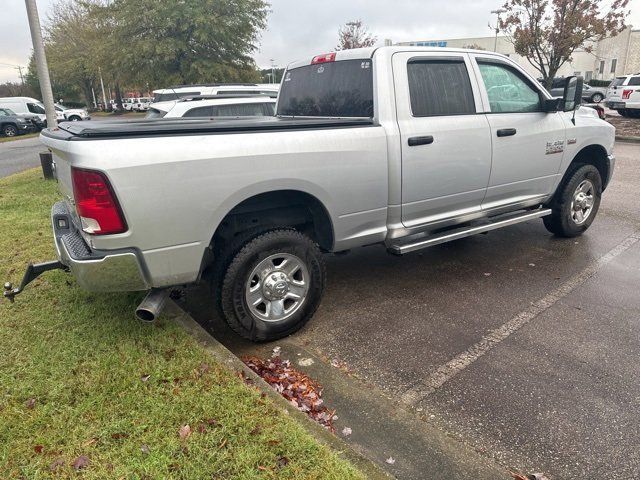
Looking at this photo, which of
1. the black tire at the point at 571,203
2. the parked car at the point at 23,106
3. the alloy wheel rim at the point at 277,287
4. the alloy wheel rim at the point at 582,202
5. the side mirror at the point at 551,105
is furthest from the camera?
the parked car at the point at 23,106

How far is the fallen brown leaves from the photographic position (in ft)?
9.30

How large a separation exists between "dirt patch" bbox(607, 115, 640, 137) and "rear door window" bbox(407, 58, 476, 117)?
45.1 feet

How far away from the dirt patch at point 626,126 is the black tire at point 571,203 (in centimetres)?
1163

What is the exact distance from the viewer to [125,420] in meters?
2.57

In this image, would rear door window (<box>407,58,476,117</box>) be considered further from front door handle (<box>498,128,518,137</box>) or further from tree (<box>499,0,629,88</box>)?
tree (<box>499,0,629,88</box>)

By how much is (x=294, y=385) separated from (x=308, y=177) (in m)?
1.36

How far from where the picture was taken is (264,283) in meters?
3.42

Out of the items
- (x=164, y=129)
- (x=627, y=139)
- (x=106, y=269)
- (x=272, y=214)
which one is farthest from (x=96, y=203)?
(x=627, y=139)

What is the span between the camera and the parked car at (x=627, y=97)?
1981 cm

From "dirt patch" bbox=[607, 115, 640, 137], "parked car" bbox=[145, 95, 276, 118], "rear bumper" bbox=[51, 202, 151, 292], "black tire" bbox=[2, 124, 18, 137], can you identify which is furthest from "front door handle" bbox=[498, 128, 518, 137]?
"black tire" bbox=[2, 124, 18, 137]

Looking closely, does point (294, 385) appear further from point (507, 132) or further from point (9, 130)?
point (9, 130)

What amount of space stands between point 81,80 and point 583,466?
61.7 m

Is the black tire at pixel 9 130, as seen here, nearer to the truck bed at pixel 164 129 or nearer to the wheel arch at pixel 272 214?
the truck bed at pixel 164 129

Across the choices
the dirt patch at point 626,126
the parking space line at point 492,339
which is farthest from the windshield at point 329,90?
the dirt patch at point 626,126
